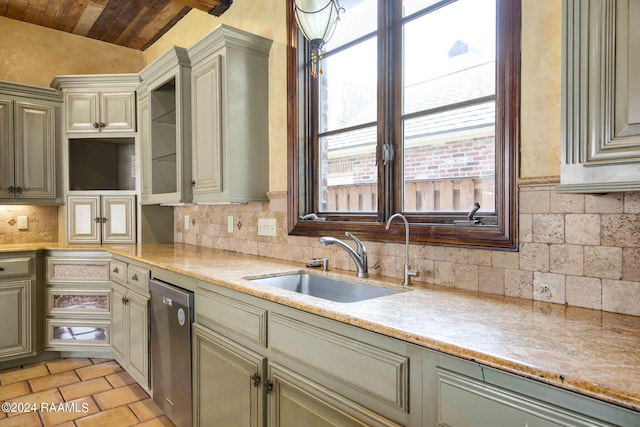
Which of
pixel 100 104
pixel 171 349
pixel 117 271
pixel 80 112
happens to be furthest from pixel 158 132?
pixel 171 349

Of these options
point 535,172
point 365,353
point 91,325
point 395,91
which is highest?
point 395,91

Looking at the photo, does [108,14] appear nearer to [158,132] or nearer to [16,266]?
[158,132]

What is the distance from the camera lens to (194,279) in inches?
81.8

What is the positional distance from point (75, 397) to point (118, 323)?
1.78ft

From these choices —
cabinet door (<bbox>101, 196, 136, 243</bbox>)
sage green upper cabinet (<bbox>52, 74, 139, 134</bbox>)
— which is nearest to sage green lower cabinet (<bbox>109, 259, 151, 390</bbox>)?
cabinet door (<bbox>101, 196, 136, 243</bbox>)

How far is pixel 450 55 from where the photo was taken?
1.88 meters

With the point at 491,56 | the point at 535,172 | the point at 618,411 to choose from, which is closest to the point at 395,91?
the point at 491,56

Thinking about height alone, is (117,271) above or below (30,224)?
below

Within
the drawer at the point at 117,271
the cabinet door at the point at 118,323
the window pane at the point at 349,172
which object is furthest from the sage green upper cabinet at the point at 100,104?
the window pane at the point at 349,172

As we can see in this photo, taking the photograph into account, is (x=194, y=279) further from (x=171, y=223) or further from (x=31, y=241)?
(x=31, y=241)

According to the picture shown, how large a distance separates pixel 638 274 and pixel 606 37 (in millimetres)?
689

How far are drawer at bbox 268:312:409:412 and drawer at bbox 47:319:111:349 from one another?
236 centimetres

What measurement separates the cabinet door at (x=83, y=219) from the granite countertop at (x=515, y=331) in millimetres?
2485

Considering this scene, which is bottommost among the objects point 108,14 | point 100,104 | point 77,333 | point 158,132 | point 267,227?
point 77,333
